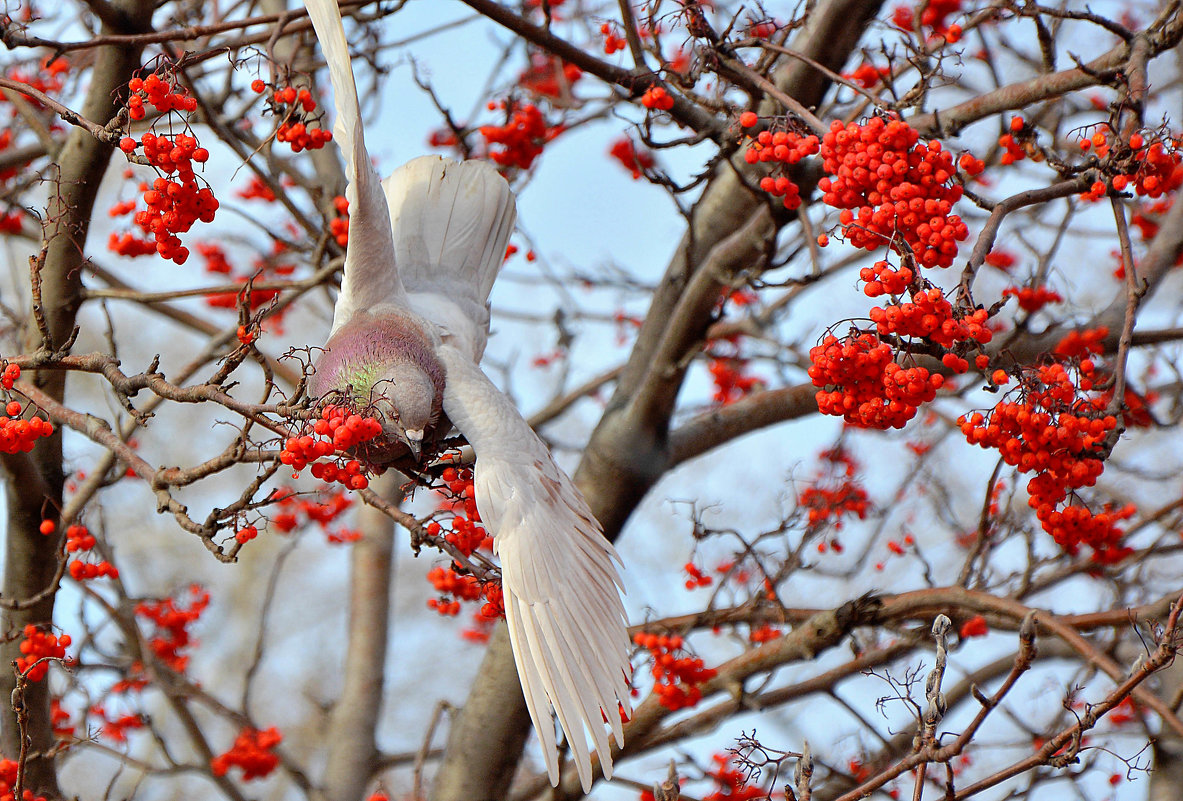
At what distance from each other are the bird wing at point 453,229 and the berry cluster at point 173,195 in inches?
53.1

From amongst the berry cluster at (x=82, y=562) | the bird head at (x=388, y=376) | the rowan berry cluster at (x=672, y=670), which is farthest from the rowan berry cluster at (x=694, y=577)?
the berry cluster at (x=82, y=562)

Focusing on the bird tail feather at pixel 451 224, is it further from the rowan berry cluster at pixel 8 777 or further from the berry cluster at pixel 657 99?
the rowan berry cluster at pixel 8 777

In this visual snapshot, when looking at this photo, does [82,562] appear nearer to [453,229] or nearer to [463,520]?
[463,520]

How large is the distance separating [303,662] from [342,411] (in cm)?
1033

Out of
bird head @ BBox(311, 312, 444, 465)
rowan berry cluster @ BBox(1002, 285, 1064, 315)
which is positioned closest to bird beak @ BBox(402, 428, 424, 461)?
bird head @ BBox(311, 312, 444, 465)

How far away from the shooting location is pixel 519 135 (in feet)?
12.3

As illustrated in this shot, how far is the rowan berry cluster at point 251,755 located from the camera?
3822 millimetres

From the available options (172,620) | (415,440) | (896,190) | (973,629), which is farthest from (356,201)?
(973,629)

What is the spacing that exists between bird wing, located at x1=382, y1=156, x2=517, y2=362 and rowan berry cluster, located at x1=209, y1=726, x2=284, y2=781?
5.23 feet

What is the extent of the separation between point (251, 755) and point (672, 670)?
1606mm

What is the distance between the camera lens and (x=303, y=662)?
11781 millimetres

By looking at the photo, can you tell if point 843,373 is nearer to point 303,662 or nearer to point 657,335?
point 657,335

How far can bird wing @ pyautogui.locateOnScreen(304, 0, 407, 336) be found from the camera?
Result: 256cm

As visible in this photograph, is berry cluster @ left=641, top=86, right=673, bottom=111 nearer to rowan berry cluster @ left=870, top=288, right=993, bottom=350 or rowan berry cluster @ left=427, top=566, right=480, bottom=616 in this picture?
rowan berry cluster @ left=870, top=288, right=993, bottom=350
